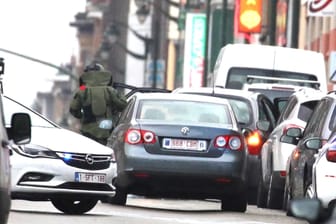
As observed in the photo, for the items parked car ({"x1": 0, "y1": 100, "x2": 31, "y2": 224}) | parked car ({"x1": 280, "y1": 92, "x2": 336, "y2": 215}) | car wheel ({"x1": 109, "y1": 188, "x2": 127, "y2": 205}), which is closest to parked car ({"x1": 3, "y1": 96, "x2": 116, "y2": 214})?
car wheel ({"x1": 109, "y1": 188, "x2": 127, "y2": 205})

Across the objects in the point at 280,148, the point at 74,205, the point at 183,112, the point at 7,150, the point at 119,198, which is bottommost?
the point at 119,198

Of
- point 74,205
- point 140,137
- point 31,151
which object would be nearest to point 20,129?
point 31,151

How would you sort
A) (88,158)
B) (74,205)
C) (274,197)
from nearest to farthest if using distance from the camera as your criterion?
(88,158)
(74,205)
(274,197)

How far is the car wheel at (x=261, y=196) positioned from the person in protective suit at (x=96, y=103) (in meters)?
2.15

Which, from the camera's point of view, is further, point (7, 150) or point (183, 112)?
point (183, 112)

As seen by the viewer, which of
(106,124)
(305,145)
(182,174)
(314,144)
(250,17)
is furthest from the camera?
(250,17)

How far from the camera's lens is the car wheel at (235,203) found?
17156mm

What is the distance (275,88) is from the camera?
25609 mm

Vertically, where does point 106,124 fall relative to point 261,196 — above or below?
above

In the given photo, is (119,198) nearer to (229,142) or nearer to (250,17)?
(229,142)

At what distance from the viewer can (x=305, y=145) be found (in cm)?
1472

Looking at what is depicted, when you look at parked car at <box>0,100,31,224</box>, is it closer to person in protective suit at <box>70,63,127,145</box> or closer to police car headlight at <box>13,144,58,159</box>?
police car headlight at <box>13,144,58,159</box>

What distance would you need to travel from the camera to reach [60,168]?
49.5 feet

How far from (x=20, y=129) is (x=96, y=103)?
31.5ft
